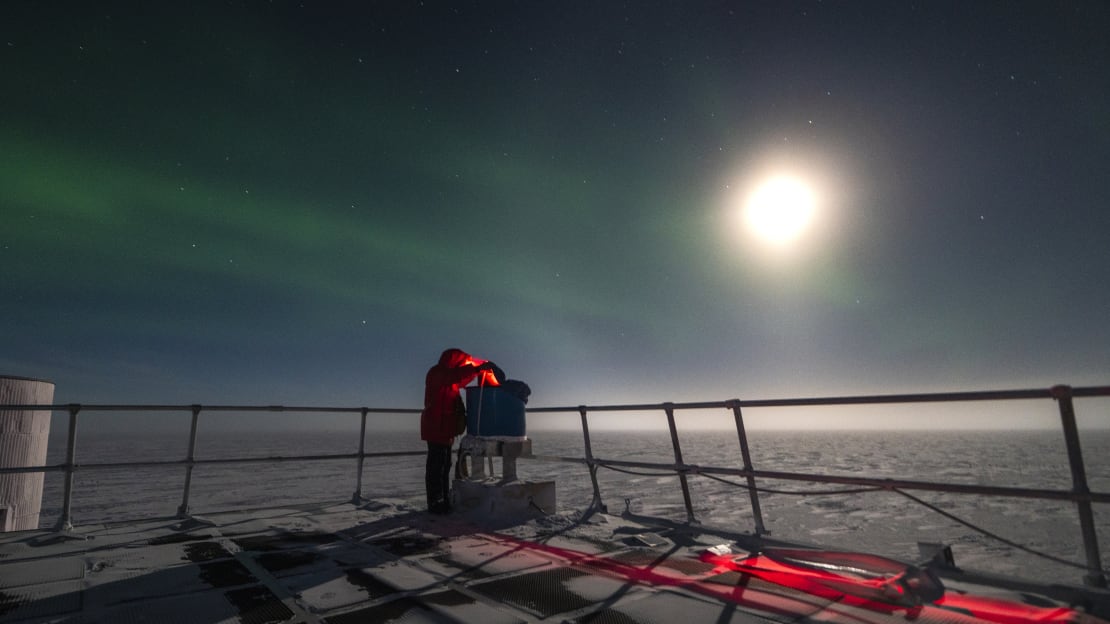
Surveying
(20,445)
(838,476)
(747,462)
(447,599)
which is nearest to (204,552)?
(447,599)

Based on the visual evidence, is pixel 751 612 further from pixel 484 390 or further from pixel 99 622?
pixel 484 390

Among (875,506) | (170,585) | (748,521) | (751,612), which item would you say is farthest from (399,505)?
(875,506)

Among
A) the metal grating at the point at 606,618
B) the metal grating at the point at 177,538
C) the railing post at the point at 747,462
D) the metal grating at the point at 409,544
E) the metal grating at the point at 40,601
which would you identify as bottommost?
the metal grating at the point at 409,544

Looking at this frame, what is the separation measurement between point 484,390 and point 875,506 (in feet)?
63.7

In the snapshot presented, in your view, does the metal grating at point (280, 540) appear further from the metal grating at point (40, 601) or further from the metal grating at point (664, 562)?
the metal grating at point (664, 562)

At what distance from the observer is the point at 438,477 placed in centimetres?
541

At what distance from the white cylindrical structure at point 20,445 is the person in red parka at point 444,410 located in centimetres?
823

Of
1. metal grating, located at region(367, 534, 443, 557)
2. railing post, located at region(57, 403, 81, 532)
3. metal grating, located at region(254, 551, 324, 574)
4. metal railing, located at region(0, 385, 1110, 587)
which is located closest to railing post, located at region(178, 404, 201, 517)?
metal railing, located at region(0, 385, 1110, 587)

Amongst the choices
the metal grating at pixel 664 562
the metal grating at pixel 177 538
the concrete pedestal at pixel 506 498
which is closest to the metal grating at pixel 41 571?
the metal grating at pixel 177 538

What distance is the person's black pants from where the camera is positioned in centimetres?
536

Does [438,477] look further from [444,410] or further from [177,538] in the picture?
[177,538]

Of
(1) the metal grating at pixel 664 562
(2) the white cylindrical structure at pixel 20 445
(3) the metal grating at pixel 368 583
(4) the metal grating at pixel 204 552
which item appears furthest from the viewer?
(2) the white cylindrical structure at pixel 20 445

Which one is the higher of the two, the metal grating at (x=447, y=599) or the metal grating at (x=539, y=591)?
the metal grating at (x=447, y=599)

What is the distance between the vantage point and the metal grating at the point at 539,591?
97.2 inches
